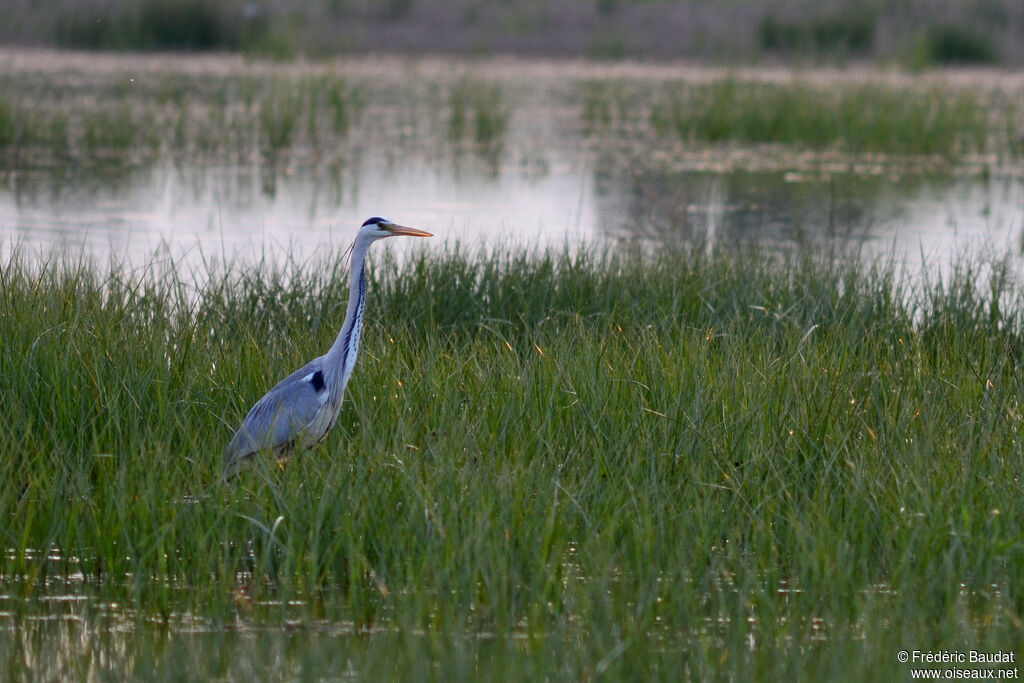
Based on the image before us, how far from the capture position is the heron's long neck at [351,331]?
12.7 ft

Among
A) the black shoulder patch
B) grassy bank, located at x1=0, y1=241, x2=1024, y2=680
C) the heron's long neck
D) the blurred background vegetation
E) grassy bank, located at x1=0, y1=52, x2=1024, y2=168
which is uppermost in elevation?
the blurred background vegetation

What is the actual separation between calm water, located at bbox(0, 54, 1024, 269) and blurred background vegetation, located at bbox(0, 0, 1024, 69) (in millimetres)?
7695

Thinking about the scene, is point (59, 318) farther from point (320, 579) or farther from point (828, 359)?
point (828, 359)

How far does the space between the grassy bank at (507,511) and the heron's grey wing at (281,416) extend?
0.11 metres

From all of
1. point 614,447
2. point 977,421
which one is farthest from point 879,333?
point 614,447

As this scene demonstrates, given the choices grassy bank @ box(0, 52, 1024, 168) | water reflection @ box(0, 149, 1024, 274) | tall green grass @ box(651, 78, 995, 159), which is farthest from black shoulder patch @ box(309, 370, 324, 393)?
tall green grass @ box(651, 78, 995, 159)

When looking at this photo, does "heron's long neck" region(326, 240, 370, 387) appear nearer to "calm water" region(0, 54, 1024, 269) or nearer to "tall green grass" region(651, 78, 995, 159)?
"calm water" region(0, 54, 1024, 269)

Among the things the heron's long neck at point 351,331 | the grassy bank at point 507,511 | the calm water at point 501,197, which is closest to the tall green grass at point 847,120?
the calm water at point 501,197

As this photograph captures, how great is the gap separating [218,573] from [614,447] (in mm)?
1307

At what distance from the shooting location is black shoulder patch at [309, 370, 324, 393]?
3861mm

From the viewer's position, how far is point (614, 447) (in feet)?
12.7

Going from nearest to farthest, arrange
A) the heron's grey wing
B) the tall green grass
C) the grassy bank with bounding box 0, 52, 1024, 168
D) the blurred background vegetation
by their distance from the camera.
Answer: the heron's grey wing
the grassy bank with bounding box 0, 52, 1024, 168
the tall green grass
the blurred background vegetation

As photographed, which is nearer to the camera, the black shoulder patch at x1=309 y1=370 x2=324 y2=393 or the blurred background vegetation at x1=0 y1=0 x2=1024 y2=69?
the black shoulder patch at x1=309 y1=370 x2=324 y2=393

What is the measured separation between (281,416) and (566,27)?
904 inches
